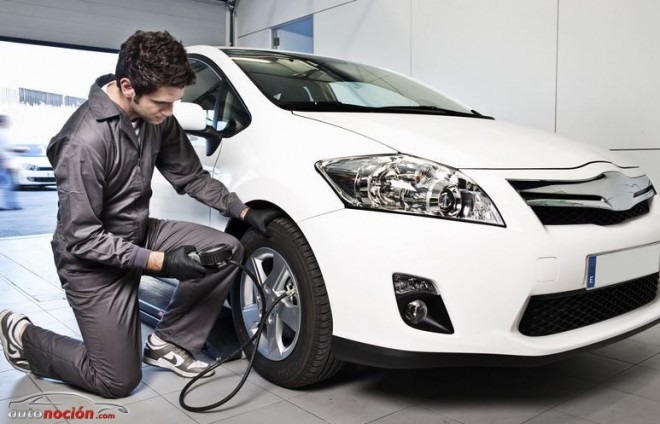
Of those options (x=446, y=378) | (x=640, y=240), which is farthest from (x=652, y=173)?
(x=446, y=378)

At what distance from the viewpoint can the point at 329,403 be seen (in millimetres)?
1816

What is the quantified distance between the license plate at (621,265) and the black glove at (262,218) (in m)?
0.96

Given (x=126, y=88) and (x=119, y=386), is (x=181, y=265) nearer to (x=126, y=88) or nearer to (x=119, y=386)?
(x=119, y=386)

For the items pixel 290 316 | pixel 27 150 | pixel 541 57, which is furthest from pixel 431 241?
pixel 27 150

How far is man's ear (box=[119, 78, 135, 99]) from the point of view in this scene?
1784 mm

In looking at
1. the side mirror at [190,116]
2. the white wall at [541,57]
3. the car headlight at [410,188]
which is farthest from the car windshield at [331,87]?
the white wall at [541,57]

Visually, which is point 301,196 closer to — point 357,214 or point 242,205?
point 357,214

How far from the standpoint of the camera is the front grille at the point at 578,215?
5.18 feet

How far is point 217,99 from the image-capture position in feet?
7.48

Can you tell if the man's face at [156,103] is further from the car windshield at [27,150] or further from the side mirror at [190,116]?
the car windshield at [27,150]

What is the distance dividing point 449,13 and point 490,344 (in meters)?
3.70

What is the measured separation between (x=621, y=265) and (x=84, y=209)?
161 centimetres

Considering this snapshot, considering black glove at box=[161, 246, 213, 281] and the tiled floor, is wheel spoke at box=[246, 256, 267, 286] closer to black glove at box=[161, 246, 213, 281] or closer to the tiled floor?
black glove at box=[161, 246, 213, 281]

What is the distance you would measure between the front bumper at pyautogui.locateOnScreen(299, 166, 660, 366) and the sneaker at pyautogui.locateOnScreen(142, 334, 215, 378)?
727mm
